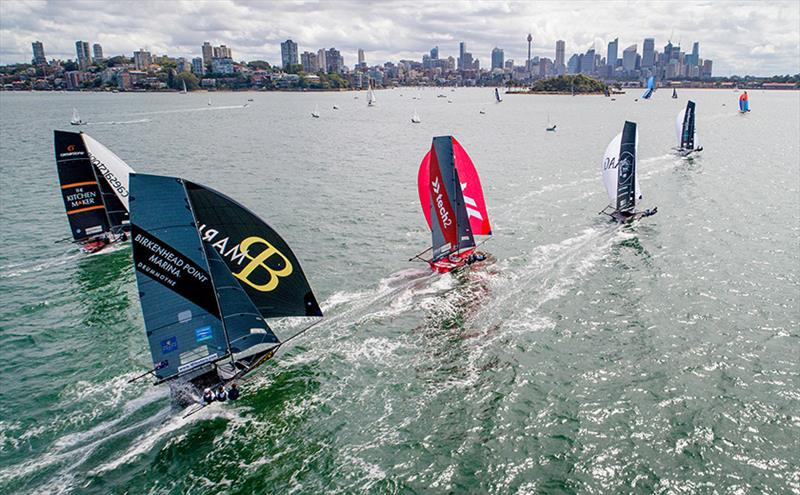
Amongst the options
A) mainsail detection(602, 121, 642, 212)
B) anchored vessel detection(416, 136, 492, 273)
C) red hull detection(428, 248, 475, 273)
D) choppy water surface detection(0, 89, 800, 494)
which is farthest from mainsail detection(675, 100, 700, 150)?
red hull detection(428, 248, 475, 273)

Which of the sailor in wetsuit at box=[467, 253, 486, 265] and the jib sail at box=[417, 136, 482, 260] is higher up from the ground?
the jib sail at box=[417, 136, 482, 260]

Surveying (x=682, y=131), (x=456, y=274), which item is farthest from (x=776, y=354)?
(x=682, y=131)

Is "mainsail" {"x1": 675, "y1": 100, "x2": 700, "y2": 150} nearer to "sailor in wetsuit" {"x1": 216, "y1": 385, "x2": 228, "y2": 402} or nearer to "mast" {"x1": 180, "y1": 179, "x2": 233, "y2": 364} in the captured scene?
"mast" {"x1": 180, "y1": 179, "x2": 233, "y2": 364}

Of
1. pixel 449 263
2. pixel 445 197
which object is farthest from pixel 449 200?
pixel 449 263

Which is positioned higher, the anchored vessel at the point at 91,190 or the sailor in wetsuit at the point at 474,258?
the anchored vessel at the point at 91,190

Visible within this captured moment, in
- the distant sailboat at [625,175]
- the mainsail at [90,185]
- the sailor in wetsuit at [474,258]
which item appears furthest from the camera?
the distant sailboat at [625,175]

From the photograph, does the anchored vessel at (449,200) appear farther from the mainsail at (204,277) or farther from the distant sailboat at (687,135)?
the distant sailboat at (687,135)

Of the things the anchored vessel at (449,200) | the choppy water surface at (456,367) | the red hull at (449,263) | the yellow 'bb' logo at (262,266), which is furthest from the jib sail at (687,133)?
the yellow 'bb' logo at (262,266)

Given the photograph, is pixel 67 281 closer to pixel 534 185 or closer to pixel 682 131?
pixel 534 185
